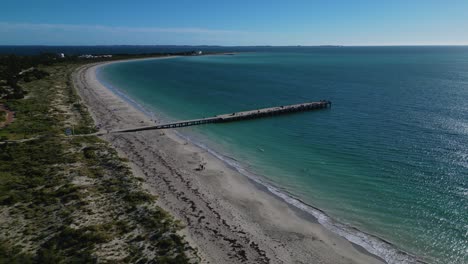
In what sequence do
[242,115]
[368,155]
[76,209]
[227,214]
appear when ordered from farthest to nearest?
1. [242,115]
2. [368,155]
3. [227,214]
4. [76,209]

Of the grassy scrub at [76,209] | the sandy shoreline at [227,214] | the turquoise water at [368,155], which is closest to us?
the grassy scrub at [76,209]

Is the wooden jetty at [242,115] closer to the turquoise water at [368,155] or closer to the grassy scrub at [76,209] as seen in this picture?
the turquoise water at [368,155]

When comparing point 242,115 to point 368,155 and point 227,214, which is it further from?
point 227,214

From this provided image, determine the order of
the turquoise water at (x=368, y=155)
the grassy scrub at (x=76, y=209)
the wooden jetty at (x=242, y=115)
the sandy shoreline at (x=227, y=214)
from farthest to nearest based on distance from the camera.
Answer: the wooden jetty at (x=242, y=115) → the turquoise water at (x=368, y=155) → the sandy shoreline at (x=227, y=214) → the grassy scrub at (x=76, y=209)

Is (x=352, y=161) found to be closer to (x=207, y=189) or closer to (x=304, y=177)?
(x=304, y=177)

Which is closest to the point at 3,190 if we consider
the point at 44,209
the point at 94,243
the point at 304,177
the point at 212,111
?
the point at 44,209

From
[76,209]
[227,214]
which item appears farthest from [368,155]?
[76,209]

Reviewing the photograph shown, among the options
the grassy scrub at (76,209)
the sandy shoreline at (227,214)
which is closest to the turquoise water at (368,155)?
the sandy shoreline at (227,214)
